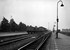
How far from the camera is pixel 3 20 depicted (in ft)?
346

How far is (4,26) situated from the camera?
304 ft

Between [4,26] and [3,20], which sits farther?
[3,20]

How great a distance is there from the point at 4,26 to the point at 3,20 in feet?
47.1
